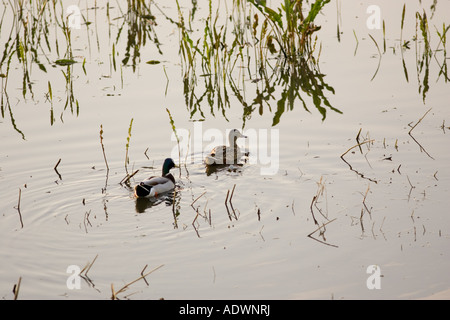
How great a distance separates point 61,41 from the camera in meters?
16.0

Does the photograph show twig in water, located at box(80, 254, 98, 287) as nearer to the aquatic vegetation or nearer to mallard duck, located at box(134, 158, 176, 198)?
mallard duck, located at box(134, 158, 176, 198)

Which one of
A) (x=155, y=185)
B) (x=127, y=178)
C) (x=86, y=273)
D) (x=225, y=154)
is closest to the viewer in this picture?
(x=86, y=273)

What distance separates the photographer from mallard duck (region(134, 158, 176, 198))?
9617 mm

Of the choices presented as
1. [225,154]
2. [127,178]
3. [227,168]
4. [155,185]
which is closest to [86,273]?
[155,185]

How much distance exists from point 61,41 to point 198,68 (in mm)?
3539

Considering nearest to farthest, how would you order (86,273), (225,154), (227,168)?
(86,273) → (227,168) → (225,154)

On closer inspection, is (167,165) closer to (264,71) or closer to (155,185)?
(155,185)

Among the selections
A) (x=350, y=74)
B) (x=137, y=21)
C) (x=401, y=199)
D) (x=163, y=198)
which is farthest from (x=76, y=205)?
(x=137, y=21)

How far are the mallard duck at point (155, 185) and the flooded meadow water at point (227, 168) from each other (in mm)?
120

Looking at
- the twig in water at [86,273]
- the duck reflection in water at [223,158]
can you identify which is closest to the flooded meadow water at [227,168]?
the twig in water at [86,273]

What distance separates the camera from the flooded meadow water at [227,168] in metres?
7.12

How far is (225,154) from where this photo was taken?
11.0 m

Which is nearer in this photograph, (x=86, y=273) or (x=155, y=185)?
(x=86, y=273)

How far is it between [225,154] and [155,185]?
64.6 inches
